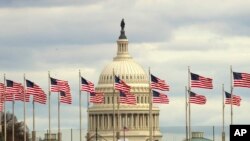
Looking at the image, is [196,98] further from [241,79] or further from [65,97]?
[65,97]

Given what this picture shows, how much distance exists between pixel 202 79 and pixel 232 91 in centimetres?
723

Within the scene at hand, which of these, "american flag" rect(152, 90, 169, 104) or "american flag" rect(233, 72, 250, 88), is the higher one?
"american flag" rect(233, 72, 250, 88)

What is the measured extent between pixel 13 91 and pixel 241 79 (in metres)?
25.2

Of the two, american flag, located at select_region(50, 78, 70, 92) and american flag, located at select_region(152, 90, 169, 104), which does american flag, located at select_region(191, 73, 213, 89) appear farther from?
american flag, located at select_region(50, 78, 70, 92)

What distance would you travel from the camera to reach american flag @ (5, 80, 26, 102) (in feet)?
442

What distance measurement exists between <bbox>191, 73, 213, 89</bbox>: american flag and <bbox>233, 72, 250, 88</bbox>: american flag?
253cm

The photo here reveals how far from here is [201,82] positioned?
12481 centimetres

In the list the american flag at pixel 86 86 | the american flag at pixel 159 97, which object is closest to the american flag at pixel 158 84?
the american flag at pixel 159 97

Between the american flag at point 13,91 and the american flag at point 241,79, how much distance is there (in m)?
24.2

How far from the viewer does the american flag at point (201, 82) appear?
12269 cm

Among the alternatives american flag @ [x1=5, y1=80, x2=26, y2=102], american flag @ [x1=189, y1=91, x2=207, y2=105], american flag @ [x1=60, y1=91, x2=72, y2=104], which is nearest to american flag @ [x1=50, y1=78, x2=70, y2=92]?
american flag @ [x1=60, y1=91, x2=72, y2=104]

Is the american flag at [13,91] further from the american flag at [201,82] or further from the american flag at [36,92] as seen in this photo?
the american flag at [201,82]

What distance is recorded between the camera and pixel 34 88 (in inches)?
5246

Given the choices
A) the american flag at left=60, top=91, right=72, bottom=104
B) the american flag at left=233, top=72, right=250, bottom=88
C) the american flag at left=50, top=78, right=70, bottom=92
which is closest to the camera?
the american flag at left=233, top=72, right=250, bottom=88
